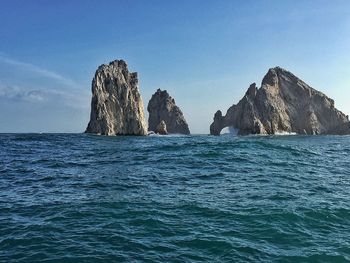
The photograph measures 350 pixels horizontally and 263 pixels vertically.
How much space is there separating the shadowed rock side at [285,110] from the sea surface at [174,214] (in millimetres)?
134160

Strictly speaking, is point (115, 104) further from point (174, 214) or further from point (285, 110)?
point (174, 214)

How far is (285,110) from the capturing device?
6944 inches

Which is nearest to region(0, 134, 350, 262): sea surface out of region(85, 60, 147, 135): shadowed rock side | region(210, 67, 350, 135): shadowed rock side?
region(85, 60, 147, 135): shadowed rock side

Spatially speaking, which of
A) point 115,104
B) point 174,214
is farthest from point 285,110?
point 174,214

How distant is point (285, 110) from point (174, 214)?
16821 cm

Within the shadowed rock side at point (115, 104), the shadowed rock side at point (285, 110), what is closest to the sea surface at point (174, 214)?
the shadowed rock side at point (115, 104)

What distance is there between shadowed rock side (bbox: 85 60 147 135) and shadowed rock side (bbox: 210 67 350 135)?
47.9 m

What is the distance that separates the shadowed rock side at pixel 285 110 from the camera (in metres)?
163

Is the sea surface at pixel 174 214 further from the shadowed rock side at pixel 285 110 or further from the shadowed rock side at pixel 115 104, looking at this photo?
the shadowed rock side at pixel 285 110

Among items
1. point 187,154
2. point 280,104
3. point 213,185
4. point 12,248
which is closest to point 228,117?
point 280,104

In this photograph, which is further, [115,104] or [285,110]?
[285,110]

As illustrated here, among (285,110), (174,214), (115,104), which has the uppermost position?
(115,104)

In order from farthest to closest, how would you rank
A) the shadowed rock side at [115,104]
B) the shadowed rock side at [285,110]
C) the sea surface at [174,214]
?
the shadowed rock side at [285,110] → the shadowed rock side at [115,104] → the sea surface at [174,214]

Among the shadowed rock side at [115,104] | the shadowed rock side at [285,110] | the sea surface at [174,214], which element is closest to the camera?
the sea surface at [174,214]
